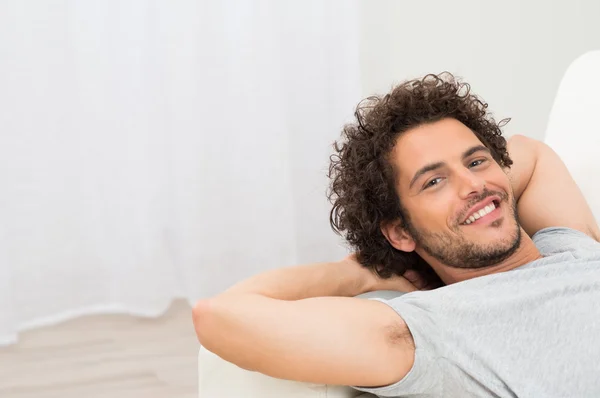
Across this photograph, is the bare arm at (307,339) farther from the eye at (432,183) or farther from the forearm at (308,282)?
the eye at (432,183)

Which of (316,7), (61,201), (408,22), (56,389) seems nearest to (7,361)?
(56,389)

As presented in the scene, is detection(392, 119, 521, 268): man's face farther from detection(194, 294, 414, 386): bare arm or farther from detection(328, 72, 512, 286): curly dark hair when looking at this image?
detection(194, 294, 414, 386): bare arm

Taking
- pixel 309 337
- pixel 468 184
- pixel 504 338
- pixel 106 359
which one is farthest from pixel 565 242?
pixel 106 359

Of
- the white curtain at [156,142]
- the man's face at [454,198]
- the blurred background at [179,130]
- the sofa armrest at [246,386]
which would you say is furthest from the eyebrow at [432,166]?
the white curtain at [156,142]

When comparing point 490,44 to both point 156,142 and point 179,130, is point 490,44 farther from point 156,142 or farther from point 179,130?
point 156,142

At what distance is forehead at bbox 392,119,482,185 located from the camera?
1.59 m

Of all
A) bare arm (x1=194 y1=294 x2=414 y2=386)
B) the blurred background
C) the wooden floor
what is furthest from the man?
the blurred background

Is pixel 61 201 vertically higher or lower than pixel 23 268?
higher

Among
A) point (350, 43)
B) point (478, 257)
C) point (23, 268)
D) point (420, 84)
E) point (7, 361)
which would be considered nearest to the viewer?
point (478, 257)

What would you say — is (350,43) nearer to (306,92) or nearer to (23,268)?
(306,92)

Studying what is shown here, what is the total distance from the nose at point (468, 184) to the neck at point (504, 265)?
151 millimetres

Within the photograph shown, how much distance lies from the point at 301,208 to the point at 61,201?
39.4 inches

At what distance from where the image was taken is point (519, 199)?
181 cm

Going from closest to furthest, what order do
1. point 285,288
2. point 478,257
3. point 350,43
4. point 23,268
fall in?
point 285,288, point 478,257, point 23,268, point 350,43
